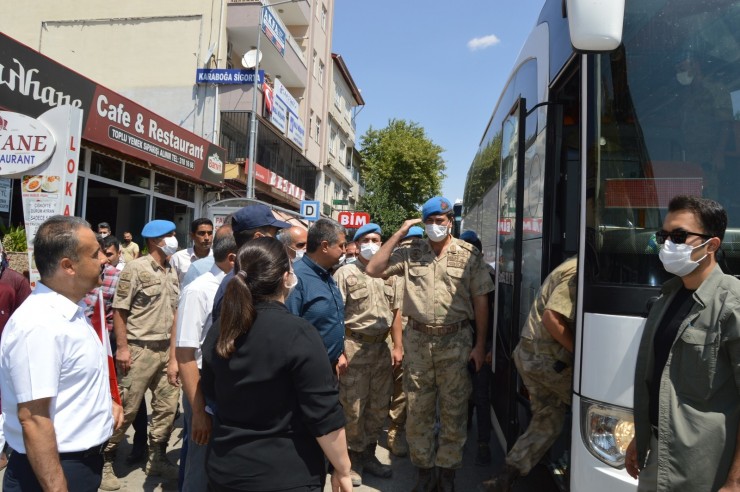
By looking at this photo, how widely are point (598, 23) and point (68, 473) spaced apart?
2715 millimetres

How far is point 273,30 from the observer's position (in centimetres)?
1881

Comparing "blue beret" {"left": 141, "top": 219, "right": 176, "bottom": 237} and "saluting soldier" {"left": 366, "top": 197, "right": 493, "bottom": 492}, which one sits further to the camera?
"blue beret" {"left": 141, "top": 219, "right": 176, "bottom": 237}

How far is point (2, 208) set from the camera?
29.1ft

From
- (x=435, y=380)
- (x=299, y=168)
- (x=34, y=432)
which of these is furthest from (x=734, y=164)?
(x=299, y=168)

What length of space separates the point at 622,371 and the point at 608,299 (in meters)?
0.31

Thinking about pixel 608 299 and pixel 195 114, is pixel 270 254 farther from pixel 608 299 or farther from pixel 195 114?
pixel 195 114

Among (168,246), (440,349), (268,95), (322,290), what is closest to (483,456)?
(440,349)

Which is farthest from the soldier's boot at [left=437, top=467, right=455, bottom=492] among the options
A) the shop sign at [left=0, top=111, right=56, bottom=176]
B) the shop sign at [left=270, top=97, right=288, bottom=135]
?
the shop sign at [left=270, top=97, right=288, bottom=135]

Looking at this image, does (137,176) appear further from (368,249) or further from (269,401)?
(269,401)

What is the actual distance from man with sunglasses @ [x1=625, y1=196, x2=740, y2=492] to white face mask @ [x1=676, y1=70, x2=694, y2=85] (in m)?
0.69

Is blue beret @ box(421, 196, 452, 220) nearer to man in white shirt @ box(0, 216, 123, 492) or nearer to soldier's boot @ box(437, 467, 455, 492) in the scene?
soldier's boot @ box(437, 467, 455, 492)

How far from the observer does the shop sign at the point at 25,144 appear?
166 inches

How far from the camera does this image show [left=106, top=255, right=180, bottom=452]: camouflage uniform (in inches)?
166

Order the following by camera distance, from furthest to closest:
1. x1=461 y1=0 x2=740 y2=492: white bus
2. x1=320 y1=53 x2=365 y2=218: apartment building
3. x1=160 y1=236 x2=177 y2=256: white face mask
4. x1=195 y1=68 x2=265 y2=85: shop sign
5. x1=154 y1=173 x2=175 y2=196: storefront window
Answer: x1=320 y1=53 x2=365 y2=218: apartment building, x1=195 y1=68 x2=265 y2=85: shop sign, x1=154 y1=173 x2=175 y2=196: storefront window, x1=160 y1=236 x2=177 y2=256: white face mask, x1=461 y1=0 x2=740 y2=492: white bus
